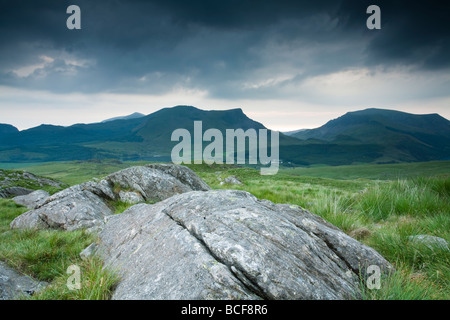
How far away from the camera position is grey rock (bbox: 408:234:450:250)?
588 centimetres

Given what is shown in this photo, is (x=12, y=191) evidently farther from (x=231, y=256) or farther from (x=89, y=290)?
(x=231, y=256)

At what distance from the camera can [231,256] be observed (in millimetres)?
4137

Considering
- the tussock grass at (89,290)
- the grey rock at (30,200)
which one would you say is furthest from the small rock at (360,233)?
the grey rock at (30,200)

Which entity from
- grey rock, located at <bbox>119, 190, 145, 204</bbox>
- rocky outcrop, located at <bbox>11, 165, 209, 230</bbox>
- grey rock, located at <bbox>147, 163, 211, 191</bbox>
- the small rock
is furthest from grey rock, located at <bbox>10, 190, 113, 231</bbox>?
the small rock

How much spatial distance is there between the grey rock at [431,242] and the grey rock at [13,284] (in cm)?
876

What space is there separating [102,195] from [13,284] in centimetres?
1087

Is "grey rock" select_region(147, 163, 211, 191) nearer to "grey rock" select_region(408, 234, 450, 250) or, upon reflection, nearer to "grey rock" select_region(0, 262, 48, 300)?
"grey rock" select_region(0, 262, 48, 300)

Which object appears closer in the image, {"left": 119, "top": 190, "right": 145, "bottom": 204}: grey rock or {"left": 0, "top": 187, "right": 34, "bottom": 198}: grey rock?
{"left": 119, "top": 190, "right": 145, "bottom": 204}: grey rock

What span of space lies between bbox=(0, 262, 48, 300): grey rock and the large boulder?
4.98ft

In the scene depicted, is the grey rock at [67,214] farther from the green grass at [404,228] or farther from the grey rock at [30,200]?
the grey rock at [30,200]

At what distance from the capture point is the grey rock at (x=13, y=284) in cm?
547

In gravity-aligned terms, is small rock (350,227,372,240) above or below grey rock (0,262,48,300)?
above
